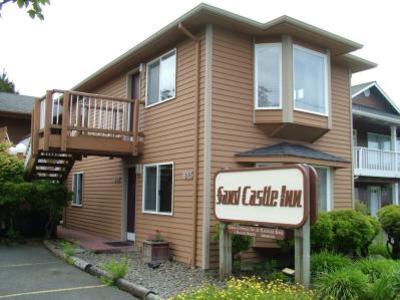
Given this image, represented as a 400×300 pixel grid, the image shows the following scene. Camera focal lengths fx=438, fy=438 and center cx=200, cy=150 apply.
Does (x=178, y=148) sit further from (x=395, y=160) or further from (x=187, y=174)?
(x=395, y=160)

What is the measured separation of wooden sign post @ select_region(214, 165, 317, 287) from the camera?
7094 millimetres

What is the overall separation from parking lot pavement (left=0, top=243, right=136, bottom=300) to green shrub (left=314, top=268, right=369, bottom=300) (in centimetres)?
325

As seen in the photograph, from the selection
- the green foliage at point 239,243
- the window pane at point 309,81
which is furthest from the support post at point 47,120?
the window pane at point 309,81

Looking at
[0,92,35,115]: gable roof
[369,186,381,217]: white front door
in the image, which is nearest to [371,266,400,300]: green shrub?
[369,186,381,217]: white front door

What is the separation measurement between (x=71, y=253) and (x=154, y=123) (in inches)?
162

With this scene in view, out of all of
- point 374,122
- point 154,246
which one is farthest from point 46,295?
point 374,122

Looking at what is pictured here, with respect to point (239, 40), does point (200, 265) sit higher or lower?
lower

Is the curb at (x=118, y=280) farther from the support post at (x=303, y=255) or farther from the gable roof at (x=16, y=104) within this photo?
the gable roof at (x=16, y=104)

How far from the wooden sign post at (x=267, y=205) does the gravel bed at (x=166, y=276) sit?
0.63 meters

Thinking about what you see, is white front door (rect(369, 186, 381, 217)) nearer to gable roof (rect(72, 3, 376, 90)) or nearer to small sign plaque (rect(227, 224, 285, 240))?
gable roof (rect(72, 3, 376, 90))

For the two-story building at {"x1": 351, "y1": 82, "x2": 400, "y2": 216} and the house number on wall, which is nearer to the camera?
the house number on wall

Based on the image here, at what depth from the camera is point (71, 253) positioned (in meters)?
11.0

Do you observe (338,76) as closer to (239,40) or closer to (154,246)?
(239,40)

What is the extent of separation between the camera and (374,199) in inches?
911
